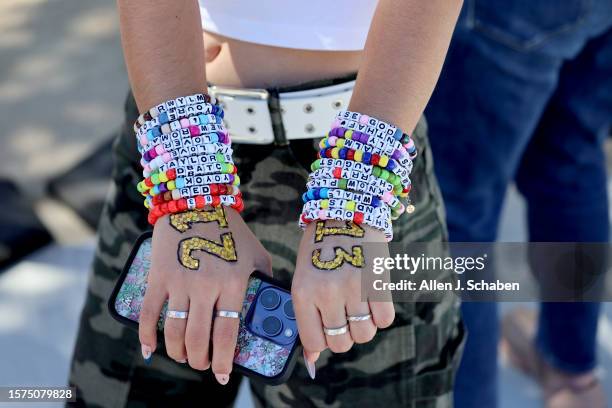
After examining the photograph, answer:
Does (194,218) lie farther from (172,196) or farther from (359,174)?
(359,174)

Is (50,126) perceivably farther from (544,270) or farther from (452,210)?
(544,270)

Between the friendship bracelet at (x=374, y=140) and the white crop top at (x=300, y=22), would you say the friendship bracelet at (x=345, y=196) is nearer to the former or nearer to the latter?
the friendship bracelet at (x=374, y=140)

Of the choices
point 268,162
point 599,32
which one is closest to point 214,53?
point 268,162

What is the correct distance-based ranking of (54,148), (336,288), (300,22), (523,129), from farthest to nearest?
(54,148) → (523,129) → (300,22) → (336,288)

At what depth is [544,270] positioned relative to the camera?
145 centimetres

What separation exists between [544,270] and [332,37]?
0.63m

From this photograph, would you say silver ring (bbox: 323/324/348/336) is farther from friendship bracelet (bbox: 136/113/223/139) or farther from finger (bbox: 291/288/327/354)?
friendship bracelet (bbox: 136/113/223/139)

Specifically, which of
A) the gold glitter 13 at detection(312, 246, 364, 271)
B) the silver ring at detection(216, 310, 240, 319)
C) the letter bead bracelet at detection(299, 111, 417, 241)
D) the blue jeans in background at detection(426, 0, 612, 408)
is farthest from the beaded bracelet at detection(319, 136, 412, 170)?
the blue jeans in background at detection(426, 0, 612, 408)

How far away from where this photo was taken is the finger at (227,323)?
0.88 metres

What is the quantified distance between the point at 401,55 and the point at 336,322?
28 cm

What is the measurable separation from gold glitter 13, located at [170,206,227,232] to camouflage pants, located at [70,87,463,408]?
19 centimetres

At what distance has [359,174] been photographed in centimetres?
91

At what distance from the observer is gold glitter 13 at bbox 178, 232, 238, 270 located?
885mm

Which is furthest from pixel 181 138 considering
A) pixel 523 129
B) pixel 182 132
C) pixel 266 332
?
pixel 523 129
